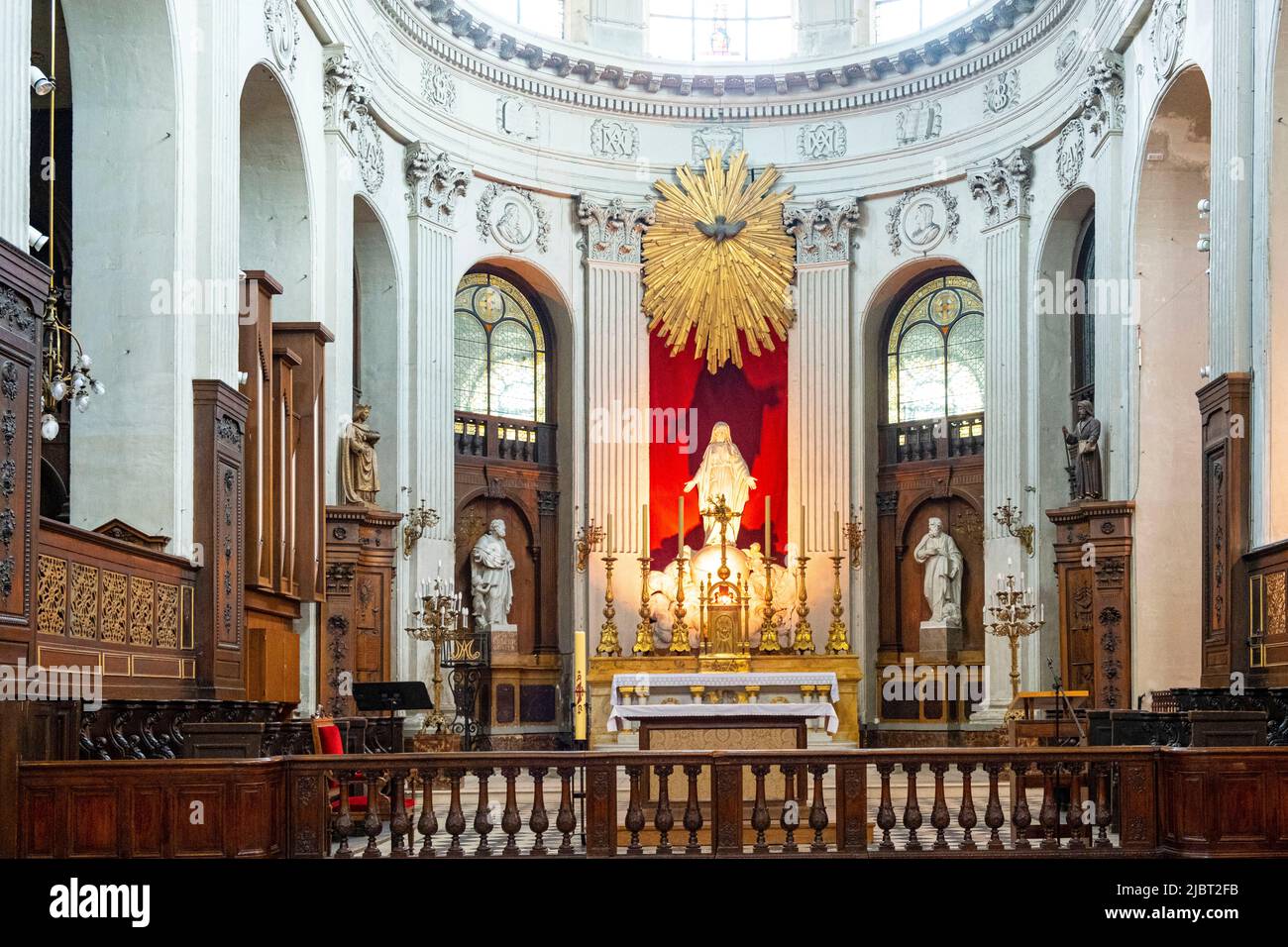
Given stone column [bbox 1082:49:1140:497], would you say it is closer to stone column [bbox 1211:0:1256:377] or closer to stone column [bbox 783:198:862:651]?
stone column [bbox 1211:0:1256:377]

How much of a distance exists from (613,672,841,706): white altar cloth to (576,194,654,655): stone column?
2.64 meters

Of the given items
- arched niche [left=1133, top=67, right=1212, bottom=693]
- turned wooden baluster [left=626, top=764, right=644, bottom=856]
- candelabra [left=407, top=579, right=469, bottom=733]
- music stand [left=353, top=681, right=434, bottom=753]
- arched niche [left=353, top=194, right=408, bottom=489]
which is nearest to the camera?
turned wooden baluster [left=626, top=764, right=644, bottom=856]

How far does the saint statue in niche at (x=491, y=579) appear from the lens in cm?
2291

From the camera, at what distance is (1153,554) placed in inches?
718

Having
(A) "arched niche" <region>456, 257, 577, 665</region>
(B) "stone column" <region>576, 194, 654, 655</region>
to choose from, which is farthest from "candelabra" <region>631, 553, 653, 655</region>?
(A) "arched niche" <region>456, 257, 577, 665</region>

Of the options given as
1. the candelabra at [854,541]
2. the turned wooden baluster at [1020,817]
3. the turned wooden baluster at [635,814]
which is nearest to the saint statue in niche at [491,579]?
the candelabra at [854,541]

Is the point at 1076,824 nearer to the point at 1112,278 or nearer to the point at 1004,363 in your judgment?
the point at 1112,278

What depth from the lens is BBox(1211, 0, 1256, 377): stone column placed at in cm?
1453

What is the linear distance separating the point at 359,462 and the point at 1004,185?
9.54m

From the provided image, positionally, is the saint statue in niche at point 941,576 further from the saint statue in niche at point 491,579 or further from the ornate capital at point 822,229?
the saint statue in niche at point 491,579

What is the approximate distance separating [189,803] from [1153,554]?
12.3m

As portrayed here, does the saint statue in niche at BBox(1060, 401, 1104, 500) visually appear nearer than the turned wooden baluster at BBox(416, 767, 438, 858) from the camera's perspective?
No
